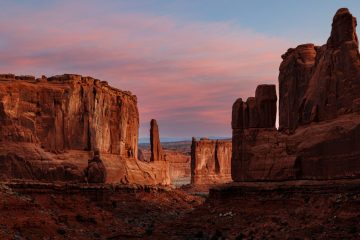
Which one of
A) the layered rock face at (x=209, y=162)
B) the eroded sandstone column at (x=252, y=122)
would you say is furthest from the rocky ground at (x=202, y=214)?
the layered rock face at (x=209, y=162)

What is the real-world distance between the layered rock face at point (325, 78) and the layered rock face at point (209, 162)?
7190 cm

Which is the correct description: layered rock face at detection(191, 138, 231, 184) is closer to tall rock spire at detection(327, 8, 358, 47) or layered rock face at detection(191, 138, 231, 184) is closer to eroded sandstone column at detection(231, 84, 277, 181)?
eroded sandstone column at detection(231, 84, 277, 181)

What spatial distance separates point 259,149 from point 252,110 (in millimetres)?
4470

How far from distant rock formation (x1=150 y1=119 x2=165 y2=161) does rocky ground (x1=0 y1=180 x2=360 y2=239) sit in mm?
26917

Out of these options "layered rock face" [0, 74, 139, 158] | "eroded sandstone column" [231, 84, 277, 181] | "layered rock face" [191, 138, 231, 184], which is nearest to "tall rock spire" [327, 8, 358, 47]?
"eroded sandstone column" [231, 84, 277, 181]

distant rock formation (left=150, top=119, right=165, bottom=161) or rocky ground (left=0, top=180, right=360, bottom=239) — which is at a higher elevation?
distant rock formation (left=150, top=119, right=165, bottom=161)

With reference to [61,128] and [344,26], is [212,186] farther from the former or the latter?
[344,26]

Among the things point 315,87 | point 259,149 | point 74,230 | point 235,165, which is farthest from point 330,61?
point 74,230

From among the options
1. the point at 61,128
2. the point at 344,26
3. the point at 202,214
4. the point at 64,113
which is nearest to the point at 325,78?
the point at 344,26

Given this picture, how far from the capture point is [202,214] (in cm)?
5447

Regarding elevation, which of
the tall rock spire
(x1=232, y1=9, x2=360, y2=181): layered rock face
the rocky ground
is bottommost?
the rocky ground

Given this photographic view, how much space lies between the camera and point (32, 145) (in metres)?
66.9

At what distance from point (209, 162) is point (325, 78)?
272 ft

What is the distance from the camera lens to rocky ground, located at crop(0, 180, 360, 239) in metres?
41.4
